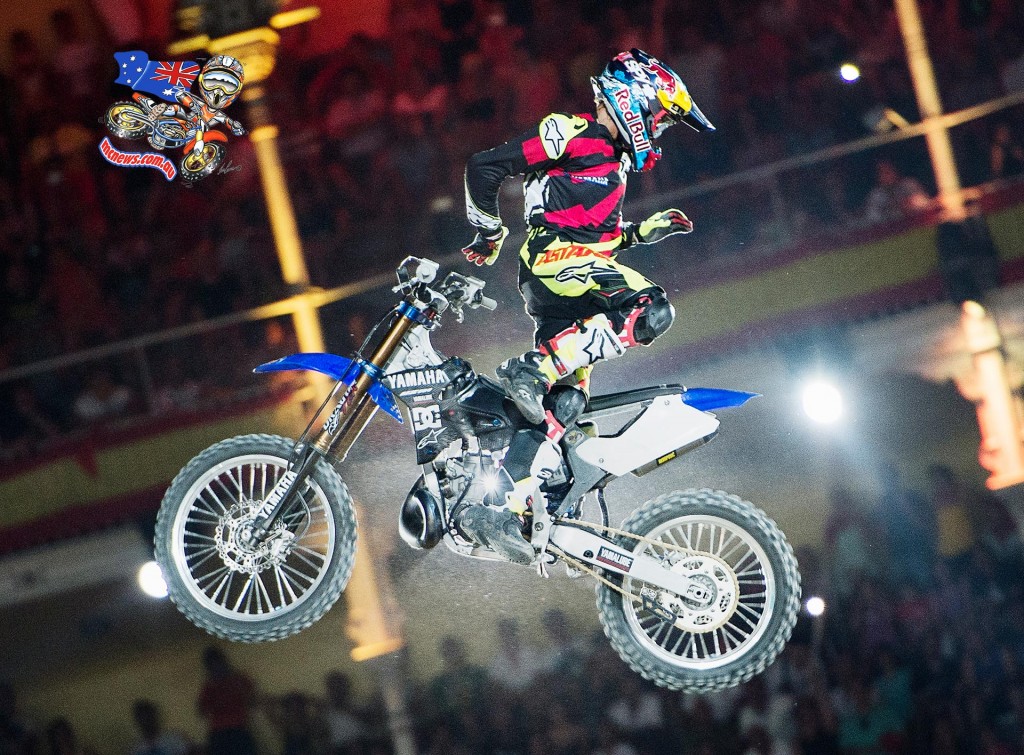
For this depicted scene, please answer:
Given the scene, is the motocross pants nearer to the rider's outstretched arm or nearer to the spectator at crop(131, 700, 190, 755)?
the rider's outstretched arm

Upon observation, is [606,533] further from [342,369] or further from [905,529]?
[905,529]

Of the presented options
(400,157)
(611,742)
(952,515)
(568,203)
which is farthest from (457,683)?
(400,157)

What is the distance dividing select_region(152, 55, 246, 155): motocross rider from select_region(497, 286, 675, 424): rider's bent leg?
2090 mm

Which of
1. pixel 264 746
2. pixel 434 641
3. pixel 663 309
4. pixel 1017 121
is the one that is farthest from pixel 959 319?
pixel 264 746

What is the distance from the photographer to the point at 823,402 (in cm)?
503

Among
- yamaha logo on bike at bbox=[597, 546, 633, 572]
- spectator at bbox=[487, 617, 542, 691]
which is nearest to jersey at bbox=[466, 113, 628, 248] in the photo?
yamaha logo on bike at bbox=[597, 546, 633, 572]

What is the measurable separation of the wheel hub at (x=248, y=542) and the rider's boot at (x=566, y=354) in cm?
108

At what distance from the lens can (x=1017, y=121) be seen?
524 centimetres

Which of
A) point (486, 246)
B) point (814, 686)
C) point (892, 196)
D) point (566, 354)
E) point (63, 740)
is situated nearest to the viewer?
point (566, 354)

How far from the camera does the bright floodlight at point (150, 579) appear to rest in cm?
512

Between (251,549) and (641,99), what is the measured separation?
231cm

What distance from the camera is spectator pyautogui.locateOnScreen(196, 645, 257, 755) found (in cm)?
500

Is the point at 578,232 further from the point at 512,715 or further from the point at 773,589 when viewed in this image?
the point at 512,715

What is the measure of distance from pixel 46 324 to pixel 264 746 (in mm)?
2260
